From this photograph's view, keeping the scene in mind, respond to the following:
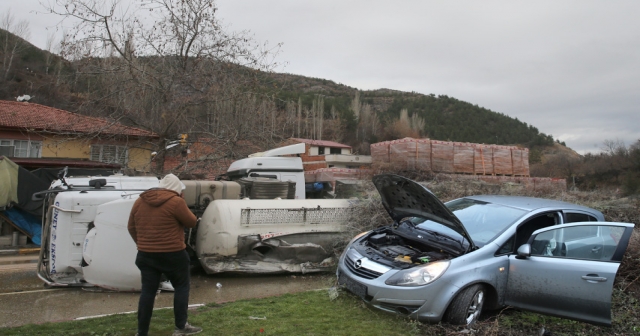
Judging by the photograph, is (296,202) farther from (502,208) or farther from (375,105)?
(375,105)

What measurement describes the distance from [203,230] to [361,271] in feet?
11.7

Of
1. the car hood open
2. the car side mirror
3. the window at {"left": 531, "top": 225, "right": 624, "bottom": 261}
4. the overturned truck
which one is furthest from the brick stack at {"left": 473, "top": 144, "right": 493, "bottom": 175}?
the car side mirror

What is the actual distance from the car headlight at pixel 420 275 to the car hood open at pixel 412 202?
52 cm

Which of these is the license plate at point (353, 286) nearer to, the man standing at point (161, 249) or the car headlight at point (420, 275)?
the car headlight at point (420, 275)

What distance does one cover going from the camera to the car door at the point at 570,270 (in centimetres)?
449

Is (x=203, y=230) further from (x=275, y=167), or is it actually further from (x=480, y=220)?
(x=480, y=220)

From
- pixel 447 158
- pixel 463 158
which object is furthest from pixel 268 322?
pixel 463 158

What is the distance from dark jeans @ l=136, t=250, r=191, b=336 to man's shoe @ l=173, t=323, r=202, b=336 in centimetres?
4

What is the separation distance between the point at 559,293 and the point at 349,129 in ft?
221

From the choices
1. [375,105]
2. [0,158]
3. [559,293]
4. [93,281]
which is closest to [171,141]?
[0,158]

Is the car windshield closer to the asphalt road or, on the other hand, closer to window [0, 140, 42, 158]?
the asphalt road

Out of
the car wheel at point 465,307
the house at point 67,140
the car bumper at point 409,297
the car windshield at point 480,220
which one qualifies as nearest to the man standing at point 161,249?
the car bumper at point 409,297

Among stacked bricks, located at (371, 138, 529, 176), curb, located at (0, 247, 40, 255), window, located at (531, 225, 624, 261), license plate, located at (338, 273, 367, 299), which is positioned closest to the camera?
window, located at (531, 225, 624, 261)

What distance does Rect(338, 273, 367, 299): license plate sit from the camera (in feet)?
16.4
